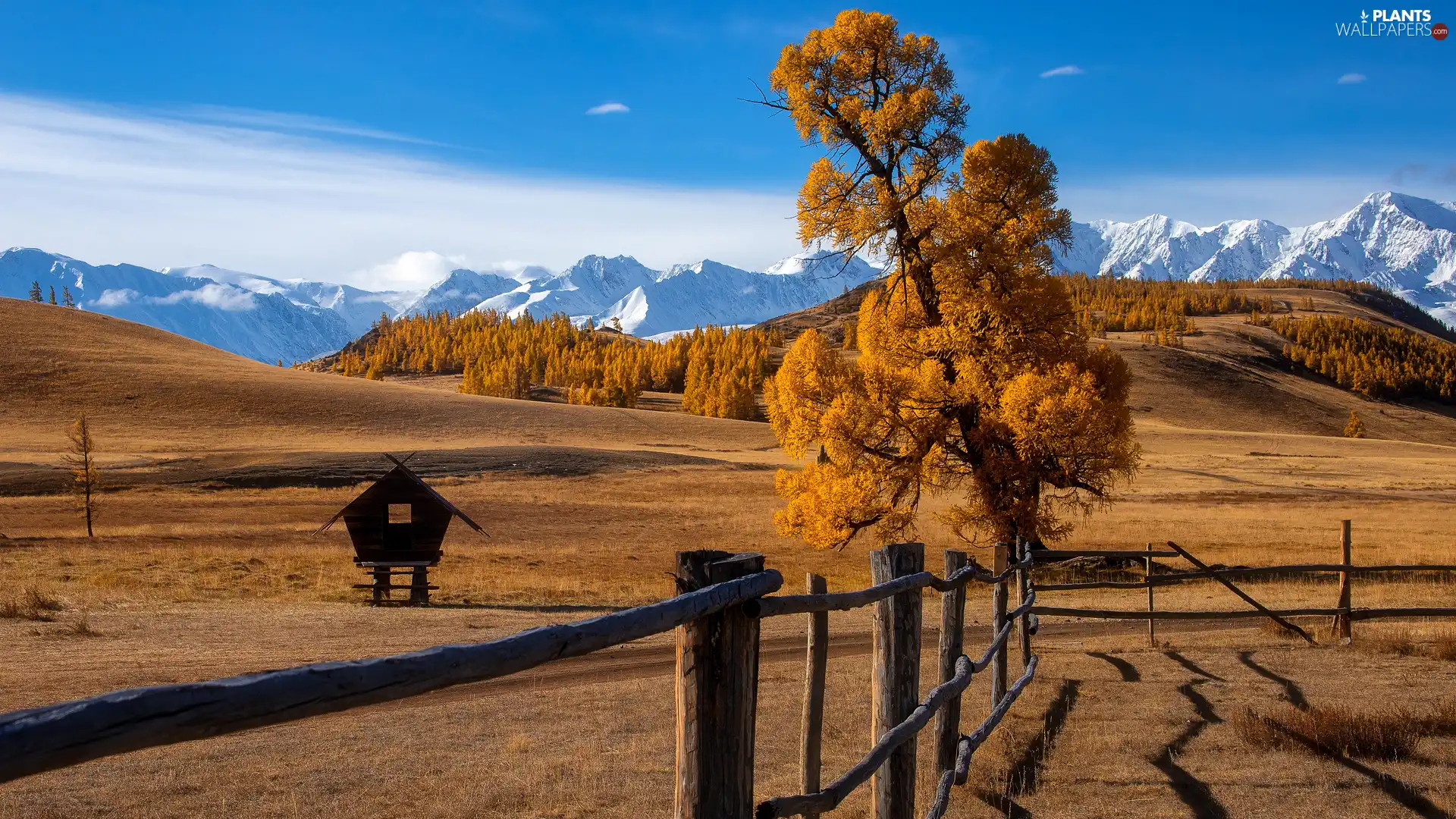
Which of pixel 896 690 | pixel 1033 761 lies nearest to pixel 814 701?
pixel 896 690

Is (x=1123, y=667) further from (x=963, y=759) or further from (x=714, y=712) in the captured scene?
(x=714, y=712)

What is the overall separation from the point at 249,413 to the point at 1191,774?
81.8 m

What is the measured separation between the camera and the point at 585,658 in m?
16.3

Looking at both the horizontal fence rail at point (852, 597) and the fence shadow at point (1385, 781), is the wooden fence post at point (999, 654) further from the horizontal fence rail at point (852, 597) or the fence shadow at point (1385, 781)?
the horizontal fence rail at point (852, 597)

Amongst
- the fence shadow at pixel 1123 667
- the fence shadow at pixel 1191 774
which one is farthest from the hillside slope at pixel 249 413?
the fence shadow at pixel 1191 774

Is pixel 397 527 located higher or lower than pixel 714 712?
lower

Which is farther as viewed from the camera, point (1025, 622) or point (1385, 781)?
point (1025, 622)

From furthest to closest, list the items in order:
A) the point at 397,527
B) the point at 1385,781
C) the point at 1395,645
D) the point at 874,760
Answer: the point at 397,527 < the point at 1395,645 < the point at 1385,781 < the point at 874,760

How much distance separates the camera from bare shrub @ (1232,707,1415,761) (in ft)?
32.2

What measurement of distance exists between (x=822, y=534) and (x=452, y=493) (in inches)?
1141

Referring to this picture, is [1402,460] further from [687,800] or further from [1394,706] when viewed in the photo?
[687,800]

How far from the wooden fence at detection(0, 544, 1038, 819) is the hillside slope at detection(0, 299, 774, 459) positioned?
63002 mm

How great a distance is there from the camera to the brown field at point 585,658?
29.2 ft

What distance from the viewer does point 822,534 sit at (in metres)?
25.7
